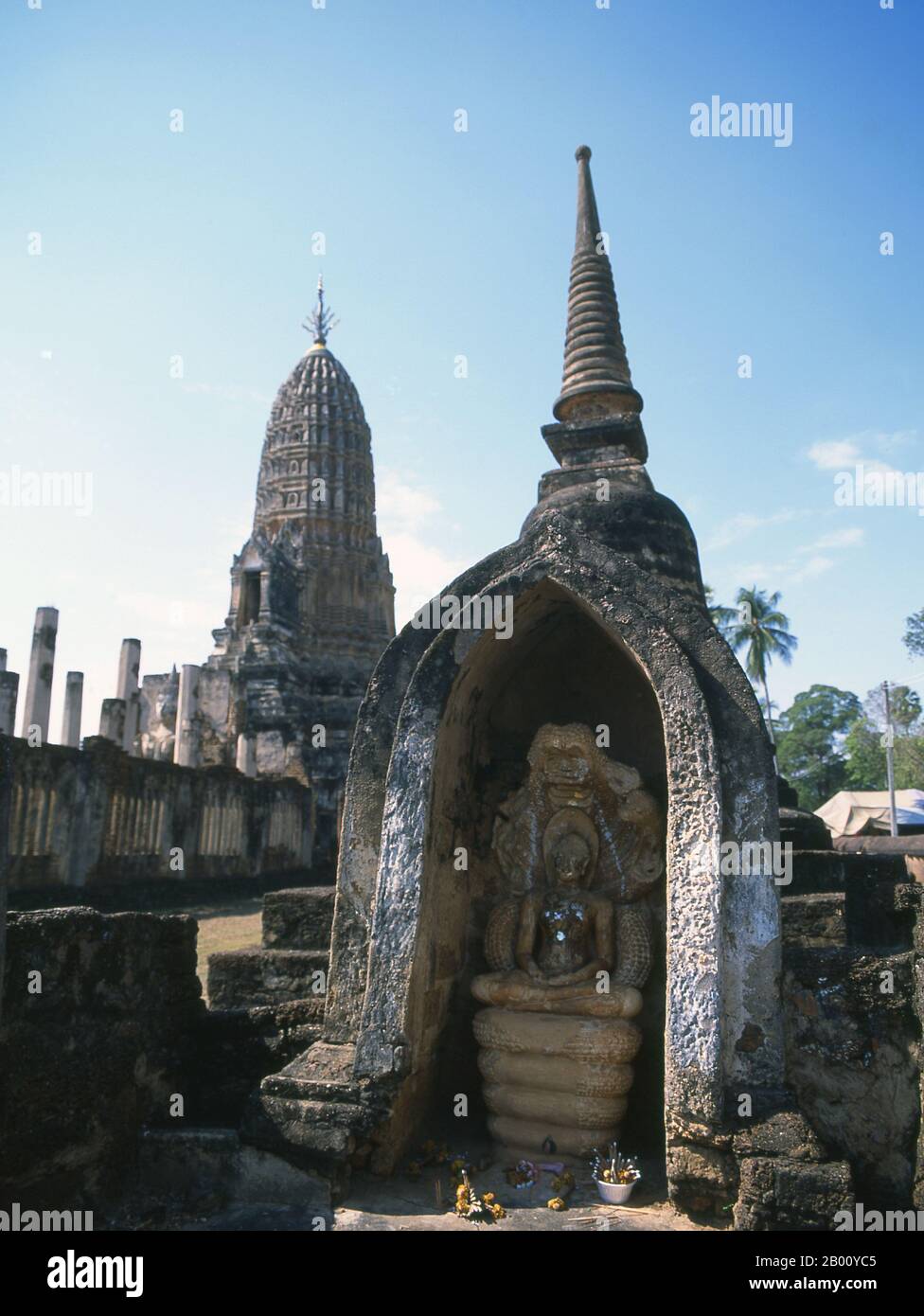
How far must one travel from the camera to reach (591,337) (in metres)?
10.9

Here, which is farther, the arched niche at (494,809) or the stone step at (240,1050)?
the stone step at (240,1050)

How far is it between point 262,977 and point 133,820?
36.3 feet

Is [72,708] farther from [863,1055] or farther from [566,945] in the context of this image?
[863,1055]

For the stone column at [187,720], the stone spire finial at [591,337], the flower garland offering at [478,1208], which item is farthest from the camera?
the stone column at [187,720]

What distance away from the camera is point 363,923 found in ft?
19.5

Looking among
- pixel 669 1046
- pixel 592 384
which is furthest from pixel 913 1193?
pixel 592 384

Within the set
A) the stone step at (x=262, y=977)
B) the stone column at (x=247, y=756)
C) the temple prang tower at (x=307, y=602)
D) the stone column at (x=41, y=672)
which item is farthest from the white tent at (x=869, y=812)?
the stone step at (x=262, y=977)

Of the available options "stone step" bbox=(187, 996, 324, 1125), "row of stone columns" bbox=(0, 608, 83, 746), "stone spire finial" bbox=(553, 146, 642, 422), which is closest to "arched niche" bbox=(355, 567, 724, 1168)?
"stone step" bbox=(187, 996, 324, 1125)

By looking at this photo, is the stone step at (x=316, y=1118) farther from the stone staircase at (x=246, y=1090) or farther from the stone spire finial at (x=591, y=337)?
the stone spire finial at (x=591, y=337)

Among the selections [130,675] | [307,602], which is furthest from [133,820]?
[307,602]

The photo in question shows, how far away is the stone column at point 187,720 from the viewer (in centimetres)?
2381

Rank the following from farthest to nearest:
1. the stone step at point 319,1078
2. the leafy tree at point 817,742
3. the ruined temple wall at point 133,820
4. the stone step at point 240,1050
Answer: the leafy tree at point 817,742
the ruined temple wall at point 133,820
the stone step at point 240,1050
the stone step at point 319,1078

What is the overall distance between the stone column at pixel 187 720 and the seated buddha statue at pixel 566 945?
1823cm
